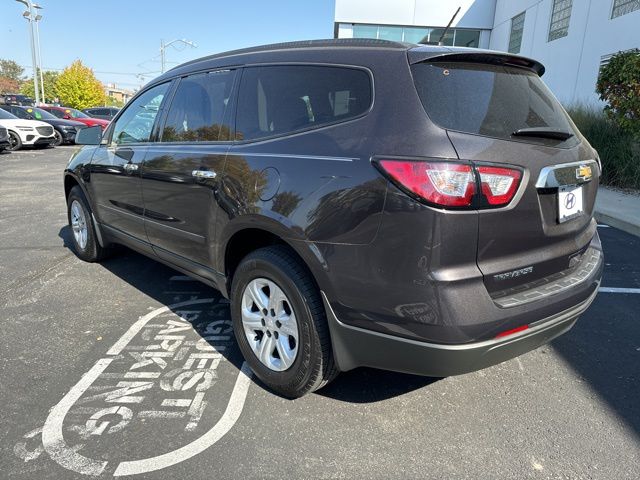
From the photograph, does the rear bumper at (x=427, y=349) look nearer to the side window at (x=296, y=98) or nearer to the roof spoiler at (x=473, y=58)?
the side window at (x=296, y=98)

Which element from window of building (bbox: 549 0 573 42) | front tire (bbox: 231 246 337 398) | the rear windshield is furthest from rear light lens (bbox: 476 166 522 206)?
window of building (bbox: 549 0 573 42)

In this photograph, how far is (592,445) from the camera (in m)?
2.36

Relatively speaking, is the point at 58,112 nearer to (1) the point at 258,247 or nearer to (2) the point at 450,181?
(1) the point at 258,247

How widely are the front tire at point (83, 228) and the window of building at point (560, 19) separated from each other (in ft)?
51.9

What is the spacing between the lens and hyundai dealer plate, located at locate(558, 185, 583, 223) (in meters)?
2.30

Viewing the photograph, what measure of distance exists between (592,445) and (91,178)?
174 inches

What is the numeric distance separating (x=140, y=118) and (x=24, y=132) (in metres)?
15.6

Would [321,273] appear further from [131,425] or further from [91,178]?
[91,178]

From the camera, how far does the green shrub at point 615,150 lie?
31.8ft

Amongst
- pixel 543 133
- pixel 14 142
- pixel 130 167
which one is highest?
pixel 543 133

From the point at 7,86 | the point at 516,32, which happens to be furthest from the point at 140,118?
the point at 7,86

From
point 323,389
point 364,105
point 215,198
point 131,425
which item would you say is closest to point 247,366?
point 323,389

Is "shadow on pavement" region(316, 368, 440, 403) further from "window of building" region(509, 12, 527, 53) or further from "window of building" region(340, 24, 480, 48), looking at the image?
"window of building" region(340, 24, 480, 48)

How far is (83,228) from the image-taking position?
4.90 meters
